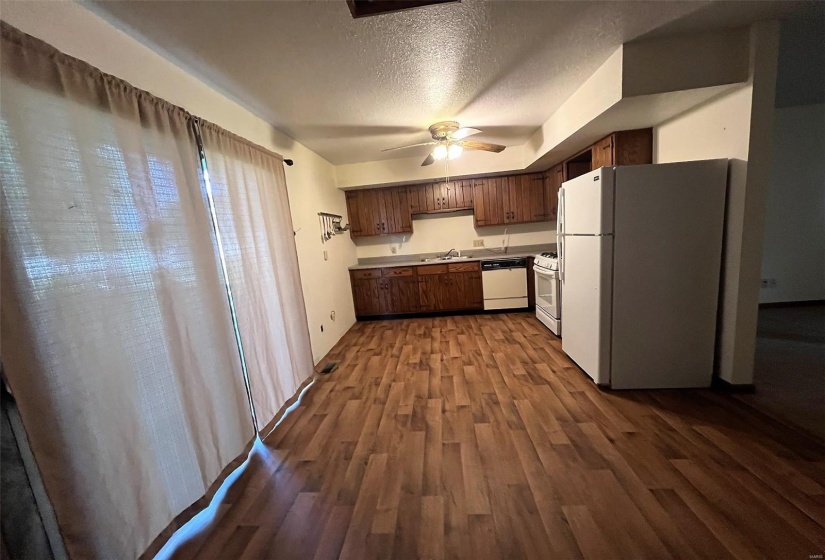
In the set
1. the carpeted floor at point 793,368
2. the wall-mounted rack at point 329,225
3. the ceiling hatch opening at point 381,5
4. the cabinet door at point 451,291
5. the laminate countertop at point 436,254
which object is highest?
the ceiling hatch opening at point 381,5

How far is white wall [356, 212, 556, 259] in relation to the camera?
16.1 feet

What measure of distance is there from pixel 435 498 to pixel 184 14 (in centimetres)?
266

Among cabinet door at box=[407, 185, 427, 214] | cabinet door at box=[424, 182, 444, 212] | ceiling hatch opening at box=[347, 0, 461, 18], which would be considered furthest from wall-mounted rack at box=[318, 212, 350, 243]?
A: ceiling hatch opening at box=[347, 0, 461, 18]

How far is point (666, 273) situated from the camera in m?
2.16

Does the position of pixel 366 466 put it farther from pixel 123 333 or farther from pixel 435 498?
pixel 123 333

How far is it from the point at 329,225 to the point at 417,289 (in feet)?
5.48

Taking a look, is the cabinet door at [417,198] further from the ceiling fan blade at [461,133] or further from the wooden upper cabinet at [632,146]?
the wooden upper cabinet at [632,146]

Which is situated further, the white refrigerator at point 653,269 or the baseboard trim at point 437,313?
the baseboard trim at point 437,313

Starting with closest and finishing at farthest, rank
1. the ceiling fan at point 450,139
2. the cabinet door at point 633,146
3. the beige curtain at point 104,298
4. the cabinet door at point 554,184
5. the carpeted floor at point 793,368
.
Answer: the beige curtain at point 104,298 → the carpeted floor at point 793,368 → the cabinet door at point 633,146 → the ceiling fan at point 450,139 → the cabinet door at point 554,184

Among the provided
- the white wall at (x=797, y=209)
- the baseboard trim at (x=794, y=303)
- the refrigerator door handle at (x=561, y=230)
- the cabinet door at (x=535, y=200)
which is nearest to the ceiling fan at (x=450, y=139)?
the refrigerator door handle at (x=561, y=230)

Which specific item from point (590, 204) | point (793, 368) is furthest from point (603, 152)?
point (793, 368)

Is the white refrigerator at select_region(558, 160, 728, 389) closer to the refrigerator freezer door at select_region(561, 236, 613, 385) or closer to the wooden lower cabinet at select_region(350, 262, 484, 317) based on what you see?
the refrigerator freezer door at select_region(561, 236, 613, 385)

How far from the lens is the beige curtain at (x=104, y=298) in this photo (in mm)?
959

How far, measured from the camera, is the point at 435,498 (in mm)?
1485
